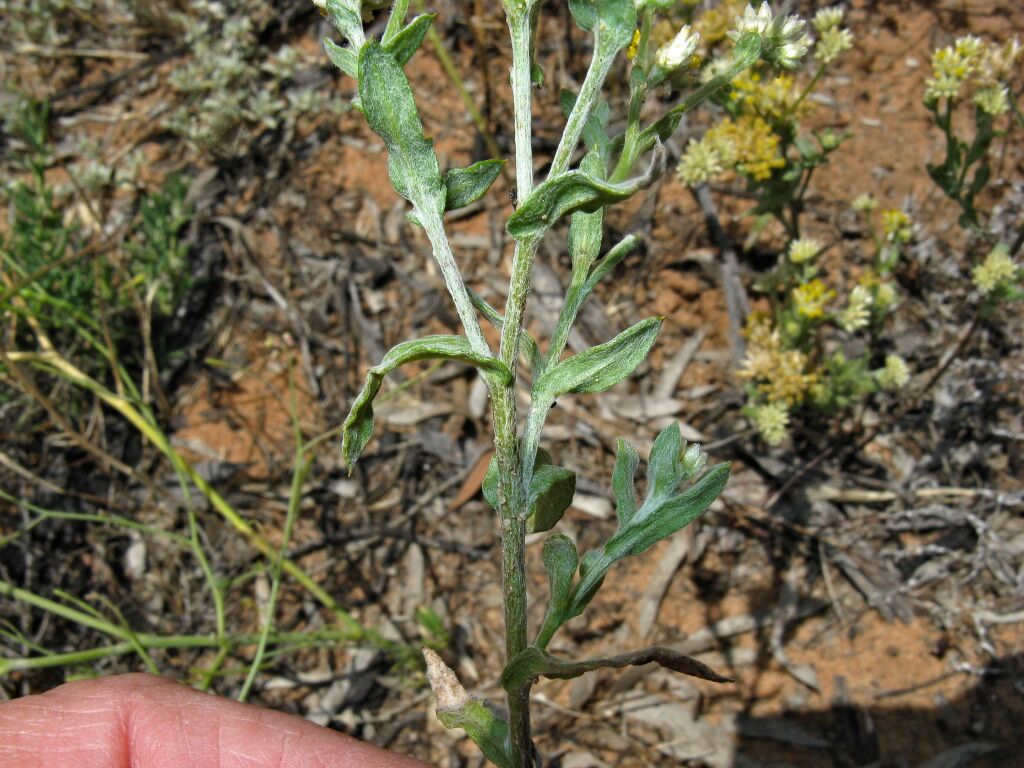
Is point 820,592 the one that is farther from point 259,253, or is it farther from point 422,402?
point 259,253

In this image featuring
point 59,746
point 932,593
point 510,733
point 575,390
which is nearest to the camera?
point 575,390

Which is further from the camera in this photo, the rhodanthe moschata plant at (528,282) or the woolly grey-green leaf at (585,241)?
the woolly grey-green leaf at (585,241)

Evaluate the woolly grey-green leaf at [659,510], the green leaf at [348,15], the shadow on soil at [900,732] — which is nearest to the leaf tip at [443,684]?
the woolly grey-green leaf at [659,510]

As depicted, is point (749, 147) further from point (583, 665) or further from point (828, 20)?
point (583, 665)

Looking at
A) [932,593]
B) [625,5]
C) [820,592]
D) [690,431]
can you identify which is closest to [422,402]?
[690,431]

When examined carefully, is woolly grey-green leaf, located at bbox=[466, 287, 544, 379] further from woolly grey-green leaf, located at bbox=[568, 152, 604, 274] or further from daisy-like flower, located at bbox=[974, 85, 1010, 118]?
daisy-like flower, located at bbox=[974, 85, 1010, 118]

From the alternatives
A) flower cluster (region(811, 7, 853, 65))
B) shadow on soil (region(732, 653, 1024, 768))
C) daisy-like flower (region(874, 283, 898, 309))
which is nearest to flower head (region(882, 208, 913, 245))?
daisy-like flower (region(874, 283, 898, 309))

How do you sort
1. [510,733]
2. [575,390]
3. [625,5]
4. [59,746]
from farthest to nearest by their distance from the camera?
[59,746] → [510,733] → [575,390] → [625,5]

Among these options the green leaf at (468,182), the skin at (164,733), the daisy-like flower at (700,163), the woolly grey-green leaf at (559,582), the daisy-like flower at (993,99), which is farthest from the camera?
the daisy-like flower at (700,163)

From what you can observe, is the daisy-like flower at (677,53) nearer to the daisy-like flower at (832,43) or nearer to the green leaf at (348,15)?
the green leaf at (348,15)
